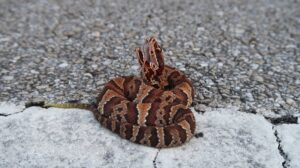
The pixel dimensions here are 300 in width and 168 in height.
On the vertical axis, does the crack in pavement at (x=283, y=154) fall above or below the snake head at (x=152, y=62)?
below

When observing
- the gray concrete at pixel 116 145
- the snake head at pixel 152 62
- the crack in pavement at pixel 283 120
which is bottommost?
the gray concrete at pixel 116 145

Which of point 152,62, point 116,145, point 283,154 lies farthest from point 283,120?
point 116,145

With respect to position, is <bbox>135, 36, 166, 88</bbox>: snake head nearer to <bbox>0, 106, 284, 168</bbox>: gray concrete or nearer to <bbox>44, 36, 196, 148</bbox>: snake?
<bbox>44, 36, 196, 148</bbox>: snake

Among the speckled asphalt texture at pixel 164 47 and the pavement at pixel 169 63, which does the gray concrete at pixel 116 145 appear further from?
the speckled asphalt texture at pixel 164 47

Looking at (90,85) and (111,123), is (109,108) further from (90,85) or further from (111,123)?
(90,85)

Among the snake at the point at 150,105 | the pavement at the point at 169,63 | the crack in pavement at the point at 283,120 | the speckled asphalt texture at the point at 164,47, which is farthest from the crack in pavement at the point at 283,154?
the snake at the point at 150,105

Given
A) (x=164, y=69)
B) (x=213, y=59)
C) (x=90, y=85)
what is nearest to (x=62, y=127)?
(x=90, y=85)

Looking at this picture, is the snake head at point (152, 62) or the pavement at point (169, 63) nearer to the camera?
the pavement at point (169, 63)
